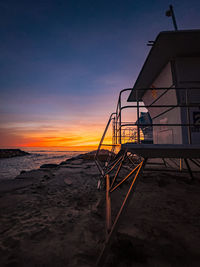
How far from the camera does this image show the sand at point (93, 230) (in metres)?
1.60

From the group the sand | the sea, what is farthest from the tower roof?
the sea

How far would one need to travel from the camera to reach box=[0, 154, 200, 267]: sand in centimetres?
160

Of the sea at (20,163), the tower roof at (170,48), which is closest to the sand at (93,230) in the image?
the tower roof at (170,48)

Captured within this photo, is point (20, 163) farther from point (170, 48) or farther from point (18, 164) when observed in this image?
point (170, 48)

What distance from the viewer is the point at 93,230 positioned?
7.05 feet

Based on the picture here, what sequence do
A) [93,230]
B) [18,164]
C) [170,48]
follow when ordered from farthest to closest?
[18,164], [170,48], [93,230]

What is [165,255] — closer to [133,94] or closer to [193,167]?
[193,167]

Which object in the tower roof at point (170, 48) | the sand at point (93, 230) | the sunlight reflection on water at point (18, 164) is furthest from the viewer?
the sunlight reflection on water at point (18, 164)

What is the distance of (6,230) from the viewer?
→ 218 cm

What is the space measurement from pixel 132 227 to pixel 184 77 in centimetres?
529

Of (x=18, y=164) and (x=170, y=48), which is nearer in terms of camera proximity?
(x=170, y=48)

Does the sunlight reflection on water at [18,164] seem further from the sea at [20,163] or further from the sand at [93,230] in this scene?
the sand at [93,230]

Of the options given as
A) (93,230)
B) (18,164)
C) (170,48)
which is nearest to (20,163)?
(18,164)

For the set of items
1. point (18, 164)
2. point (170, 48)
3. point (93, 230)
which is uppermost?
point (170, 48)
